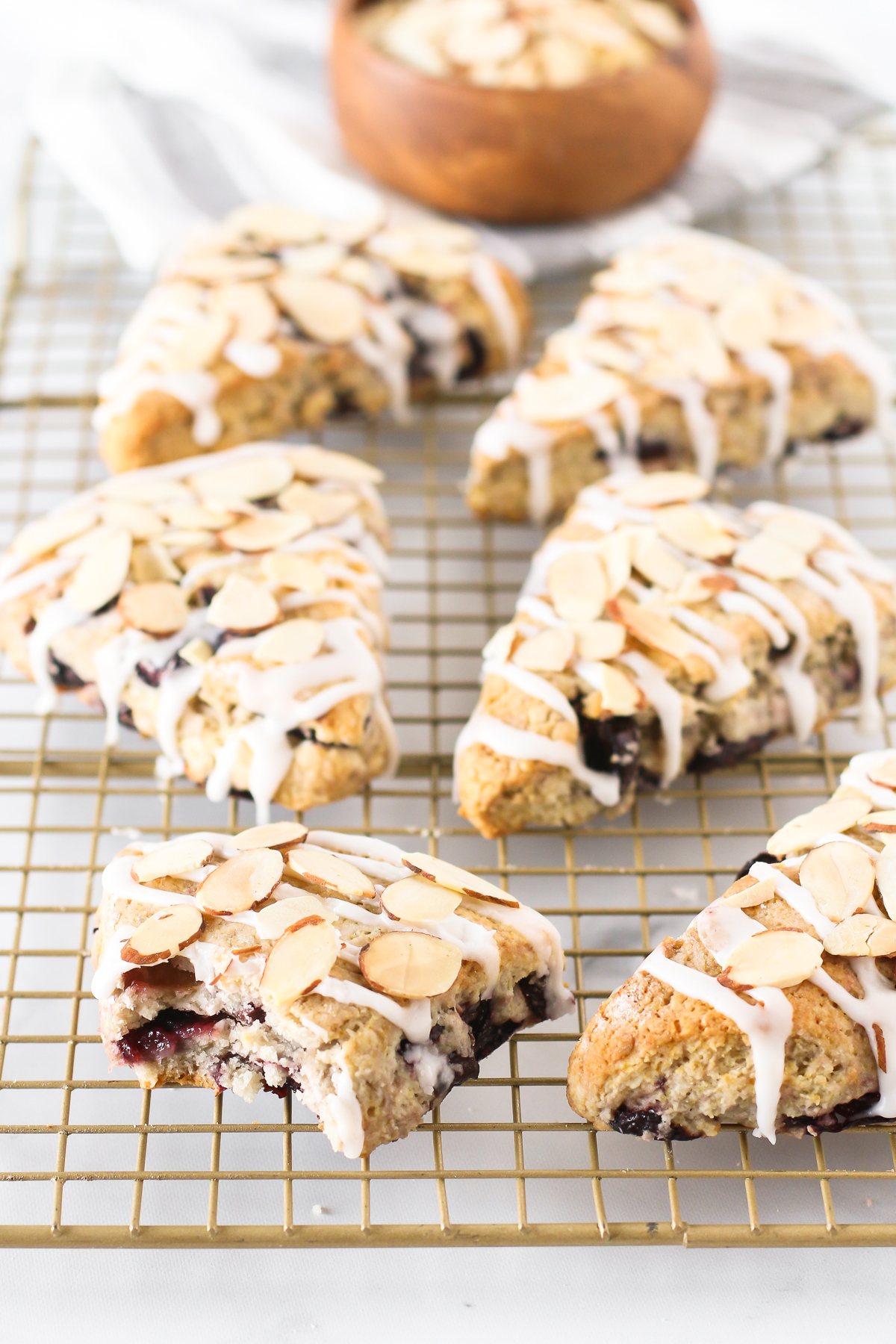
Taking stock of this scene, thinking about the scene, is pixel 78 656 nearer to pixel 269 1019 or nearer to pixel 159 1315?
pixel 269 1019

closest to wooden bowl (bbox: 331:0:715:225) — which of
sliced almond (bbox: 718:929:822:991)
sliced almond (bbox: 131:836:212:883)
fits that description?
sliced almond (bbox: 131:836:212:883)

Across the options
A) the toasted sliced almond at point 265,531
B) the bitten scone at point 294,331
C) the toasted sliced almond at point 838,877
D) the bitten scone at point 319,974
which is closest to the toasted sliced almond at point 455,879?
the bitten scone at point 319,974

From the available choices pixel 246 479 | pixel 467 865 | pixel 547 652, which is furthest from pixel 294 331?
pixel 467 865

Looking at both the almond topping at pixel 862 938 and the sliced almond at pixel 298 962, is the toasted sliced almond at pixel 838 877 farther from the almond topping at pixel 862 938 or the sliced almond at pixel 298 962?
the sliced almond at pixel 298 962

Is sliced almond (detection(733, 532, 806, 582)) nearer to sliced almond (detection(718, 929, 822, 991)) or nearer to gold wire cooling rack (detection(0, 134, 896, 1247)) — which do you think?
gold wire cooling rack (detection(0, 134, 896, 1247))

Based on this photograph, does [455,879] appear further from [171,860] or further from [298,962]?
[171,860]

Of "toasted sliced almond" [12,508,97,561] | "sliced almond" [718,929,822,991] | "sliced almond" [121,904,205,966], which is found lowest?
"toasted sliced almond" [12,508,97,561]

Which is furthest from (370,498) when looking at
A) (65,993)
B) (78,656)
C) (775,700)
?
(65,993)
